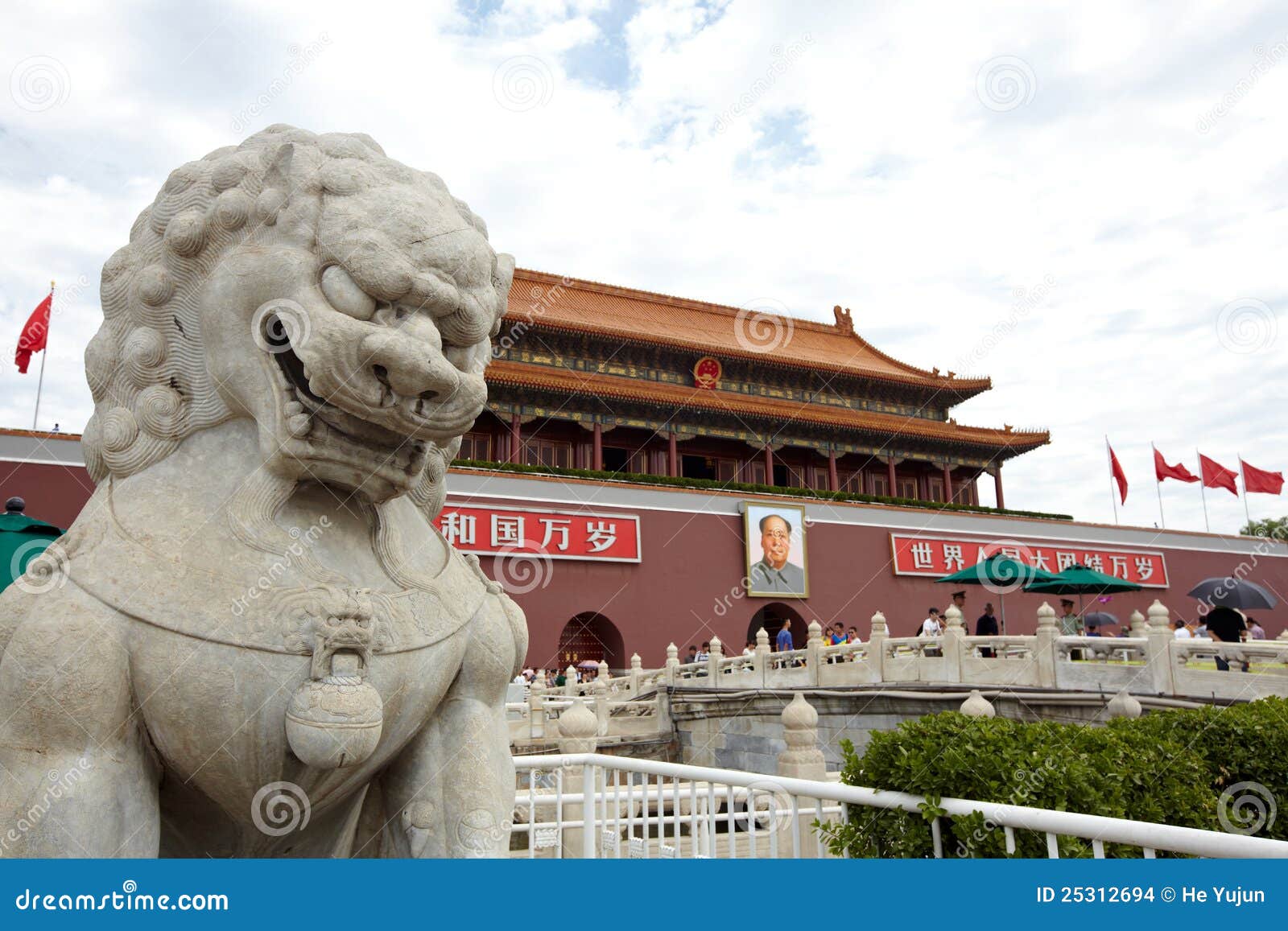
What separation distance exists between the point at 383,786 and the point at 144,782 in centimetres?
45

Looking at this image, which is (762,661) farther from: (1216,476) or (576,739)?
(1216,476)

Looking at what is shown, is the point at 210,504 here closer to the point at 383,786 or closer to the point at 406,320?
the point at 406,320

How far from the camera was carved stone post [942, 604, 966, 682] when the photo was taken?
444 inches

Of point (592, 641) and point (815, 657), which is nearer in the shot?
point (815, 657)

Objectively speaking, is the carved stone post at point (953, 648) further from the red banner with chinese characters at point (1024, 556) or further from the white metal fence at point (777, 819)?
the red banner with chinese characters at point (1024, 556)

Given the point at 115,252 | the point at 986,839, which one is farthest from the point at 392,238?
the point at 986,839

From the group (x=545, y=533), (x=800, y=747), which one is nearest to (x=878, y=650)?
(x=800, y=747)

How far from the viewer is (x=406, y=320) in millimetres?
1770

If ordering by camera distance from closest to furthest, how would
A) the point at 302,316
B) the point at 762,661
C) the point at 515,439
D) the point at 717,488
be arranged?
the point at 302,316
the point at 762,661
the point at 717,488
the point at 515,439

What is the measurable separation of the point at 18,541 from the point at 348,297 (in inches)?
75.1

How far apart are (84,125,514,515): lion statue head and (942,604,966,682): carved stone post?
34.1 ft

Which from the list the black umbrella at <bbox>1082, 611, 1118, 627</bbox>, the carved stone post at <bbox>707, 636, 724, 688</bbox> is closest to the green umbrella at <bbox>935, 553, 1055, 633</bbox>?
the black umbrella at <bbox>1082, 611, 1118, 627</bbox>

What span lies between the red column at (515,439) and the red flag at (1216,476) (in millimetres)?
14488

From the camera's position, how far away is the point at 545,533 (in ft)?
56.3
